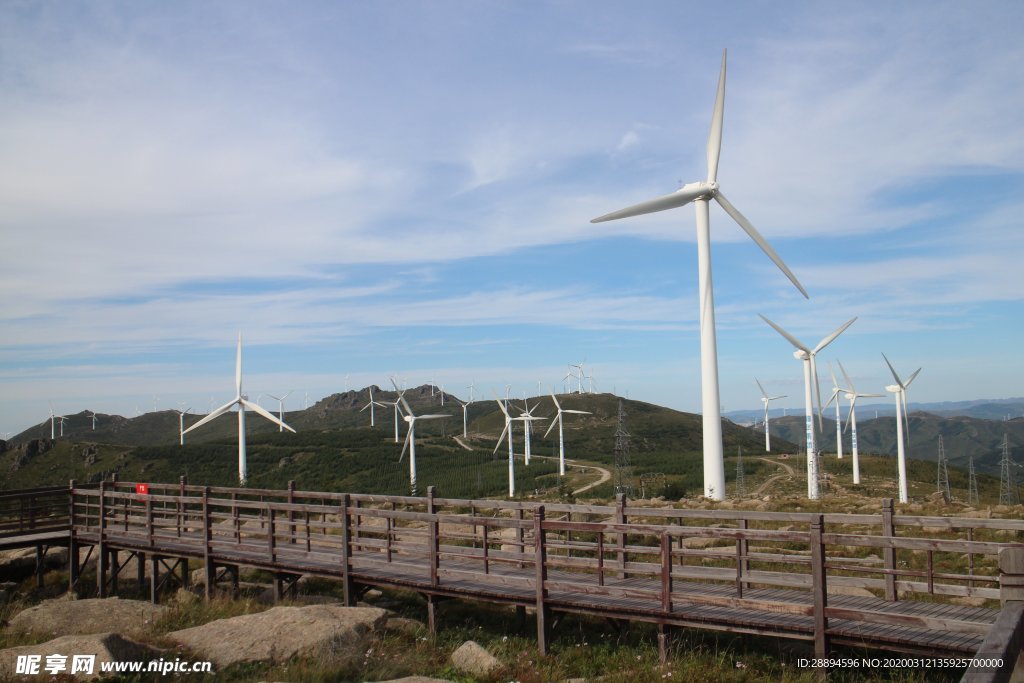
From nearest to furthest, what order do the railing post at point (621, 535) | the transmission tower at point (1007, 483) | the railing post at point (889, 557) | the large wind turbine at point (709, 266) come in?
the railing post at point (889, 557) < the railing post at point (621, 535) < the large wind turbine at point (709, 266) < the transmission tower at point (1007, 483)

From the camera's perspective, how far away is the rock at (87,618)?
1436cm

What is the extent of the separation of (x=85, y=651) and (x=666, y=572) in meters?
8.02

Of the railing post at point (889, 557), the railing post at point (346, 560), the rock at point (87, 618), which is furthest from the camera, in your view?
the railing post at point (346, 560)

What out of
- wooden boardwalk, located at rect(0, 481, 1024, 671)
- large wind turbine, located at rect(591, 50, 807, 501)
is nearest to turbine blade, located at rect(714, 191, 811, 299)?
large wind turbine, located at rect(591, 50, 807, 501)

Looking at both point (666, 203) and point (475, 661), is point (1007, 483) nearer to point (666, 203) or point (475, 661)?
point (666, 203)

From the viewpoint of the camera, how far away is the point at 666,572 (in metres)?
11.5

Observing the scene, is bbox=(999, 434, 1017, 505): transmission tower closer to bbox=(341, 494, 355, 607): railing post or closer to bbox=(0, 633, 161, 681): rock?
bbox=(341, 494, 355, 607): railing post

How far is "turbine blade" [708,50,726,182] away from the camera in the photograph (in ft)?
127

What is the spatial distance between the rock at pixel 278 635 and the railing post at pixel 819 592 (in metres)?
6.63

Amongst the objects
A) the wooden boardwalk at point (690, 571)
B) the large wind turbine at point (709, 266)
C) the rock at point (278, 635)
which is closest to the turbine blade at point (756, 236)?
the large wind turbine at point (709, 266)

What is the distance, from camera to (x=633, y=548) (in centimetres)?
1256

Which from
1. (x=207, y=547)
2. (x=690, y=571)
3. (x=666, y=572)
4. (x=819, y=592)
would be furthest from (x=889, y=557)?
(x=207, y=547)

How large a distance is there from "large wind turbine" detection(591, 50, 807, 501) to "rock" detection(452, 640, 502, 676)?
979 inches

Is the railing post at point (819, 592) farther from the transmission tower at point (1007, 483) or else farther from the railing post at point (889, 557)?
the transmission tower at point (1007, 483)
